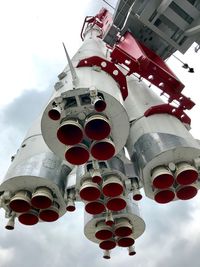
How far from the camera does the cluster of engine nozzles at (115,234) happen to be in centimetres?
790

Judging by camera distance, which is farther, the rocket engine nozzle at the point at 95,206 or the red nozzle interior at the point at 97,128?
the rocket engine nozzle at the point at 95,206

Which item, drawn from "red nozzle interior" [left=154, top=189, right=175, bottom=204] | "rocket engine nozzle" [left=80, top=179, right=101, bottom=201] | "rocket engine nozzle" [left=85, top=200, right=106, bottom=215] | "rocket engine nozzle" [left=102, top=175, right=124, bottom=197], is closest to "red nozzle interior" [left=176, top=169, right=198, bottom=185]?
"red nozzle interior" [left=154, top=189, right=175, bottom=204]

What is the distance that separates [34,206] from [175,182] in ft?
9.53

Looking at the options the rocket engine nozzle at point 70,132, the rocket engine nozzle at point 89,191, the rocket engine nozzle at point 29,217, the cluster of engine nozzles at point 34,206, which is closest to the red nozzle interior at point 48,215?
the cluster of engine nozzles at point 34,206

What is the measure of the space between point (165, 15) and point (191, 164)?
449cm

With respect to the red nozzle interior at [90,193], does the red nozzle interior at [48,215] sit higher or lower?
lower

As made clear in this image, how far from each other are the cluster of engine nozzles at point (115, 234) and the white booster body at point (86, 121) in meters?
2.45

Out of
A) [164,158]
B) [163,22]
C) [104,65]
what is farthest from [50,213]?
[163,22]

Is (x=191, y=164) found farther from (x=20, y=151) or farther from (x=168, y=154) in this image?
(x=20, y=151)

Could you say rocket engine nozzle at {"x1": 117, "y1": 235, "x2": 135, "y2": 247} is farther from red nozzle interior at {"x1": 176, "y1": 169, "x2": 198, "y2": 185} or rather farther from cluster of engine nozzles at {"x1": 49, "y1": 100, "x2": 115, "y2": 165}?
cluster of engine nozzles at {"x1": 49, "y1": 100, "x2": 115, "y2": 165}

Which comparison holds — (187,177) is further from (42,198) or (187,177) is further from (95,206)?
(42,198)

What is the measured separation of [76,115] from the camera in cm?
593

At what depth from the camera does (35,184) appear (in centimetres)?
690

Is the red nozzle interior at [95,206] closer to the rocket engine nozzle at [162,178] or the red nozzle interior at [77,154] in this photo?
the rocket engine nozzle at [162,178]
